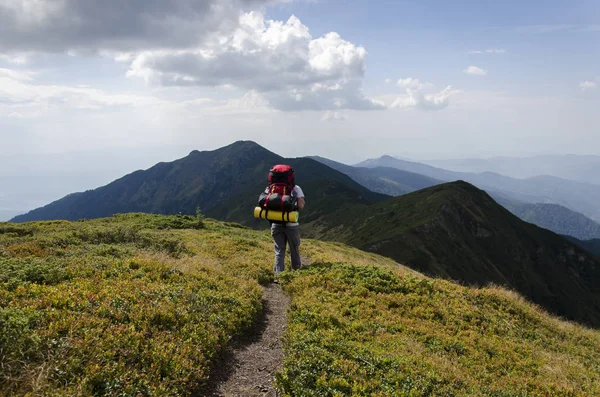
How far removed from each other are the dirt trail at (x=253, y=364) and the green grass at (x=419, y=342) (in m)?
0.54

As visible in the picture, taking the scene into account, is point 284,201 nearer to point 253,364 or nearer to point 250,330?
point 250,330

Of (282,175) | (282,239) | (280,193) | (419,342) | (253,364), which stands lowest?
(419,342)

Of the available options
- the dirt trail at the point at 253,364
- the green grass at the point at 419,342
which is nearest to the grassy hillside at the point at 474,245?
the green grass at the point at 419,342

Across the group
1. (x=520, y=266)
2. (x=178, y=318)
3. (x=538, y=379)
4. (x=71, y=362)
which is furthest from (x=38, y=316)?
(x=520, y=266)

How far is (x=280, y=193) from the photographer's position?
1553 centimetres

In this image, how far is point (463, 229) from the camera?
101875mm

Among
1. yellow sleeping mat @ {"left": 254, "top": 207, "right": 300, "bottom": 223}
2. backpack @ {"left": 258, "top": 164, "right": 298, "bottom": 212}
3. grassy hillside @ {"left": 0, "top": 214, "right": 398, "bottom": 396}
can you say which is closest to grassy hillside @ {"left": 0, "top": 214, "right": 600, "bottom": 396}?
grassy hillside @ {"left": 0, "top": 214, "right": 398, "bottom": 396}

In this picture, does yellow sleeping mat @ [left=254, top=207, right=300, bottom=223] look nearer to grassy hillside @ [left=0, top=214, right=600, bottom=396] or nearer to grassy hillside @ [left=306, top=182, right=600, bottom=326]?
grassy hillside @ [left=0, top=214, right=600, bottom=396]

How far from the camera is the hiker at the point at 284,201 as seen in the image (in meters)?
15.4

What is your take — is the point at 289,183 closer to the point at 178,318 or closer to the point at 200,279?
the point at 200,279

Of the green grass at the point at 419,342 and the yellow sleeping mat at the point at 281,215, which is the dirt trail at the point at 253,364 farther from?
the yellow sleeping mat at the point at 281,215

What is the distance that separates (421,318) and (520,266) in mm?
112809

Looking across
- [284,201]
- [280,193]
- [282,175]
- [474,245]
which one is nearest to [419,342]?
[284,201]

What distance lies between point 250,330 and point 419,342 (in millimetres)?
5014
